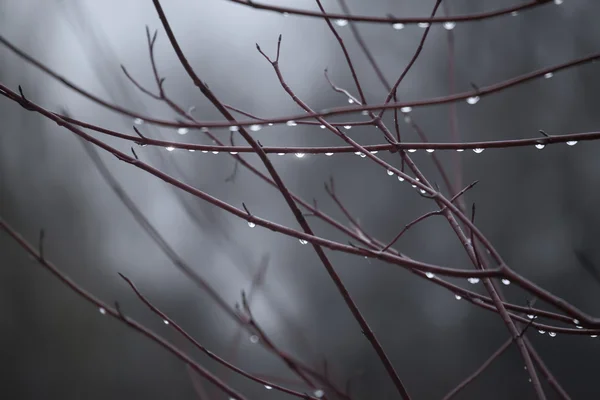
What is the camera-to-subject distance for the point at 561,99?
9.41ft

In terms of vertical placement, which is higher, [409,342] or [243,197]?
[243,197]

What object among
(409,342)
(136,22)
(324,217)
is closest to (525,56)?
(409,342)

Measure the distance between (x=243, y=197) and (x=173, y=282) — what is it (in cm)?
74

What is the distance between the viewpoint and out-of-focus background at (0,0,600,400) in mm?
2785

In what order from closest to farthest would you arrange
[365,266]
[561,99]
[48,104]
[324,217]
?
1. [324,217]
2. [561,99]
3. [365,266]
4. [48,104]

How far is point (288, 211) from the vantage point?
310 cm

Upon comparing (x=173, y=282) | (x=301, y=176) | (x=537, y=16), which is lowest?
(x=173, y=282)

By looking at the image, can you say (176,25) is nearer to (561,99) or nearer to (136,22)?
(136,22)

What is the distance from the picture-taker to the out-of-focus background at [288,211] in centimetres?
279

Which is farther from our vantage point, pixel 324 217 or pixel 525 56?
pixel 525 56

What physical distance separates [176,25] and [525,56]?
215 centimetres

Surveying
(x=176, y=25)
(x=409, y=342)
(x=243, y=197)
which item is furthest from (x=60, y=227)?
(x=409, y=342)

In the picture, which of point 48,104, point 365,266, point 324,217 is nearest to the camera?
point 324,217

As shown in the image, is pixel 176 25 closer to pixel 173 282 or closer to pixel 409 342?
pixel 173 282
